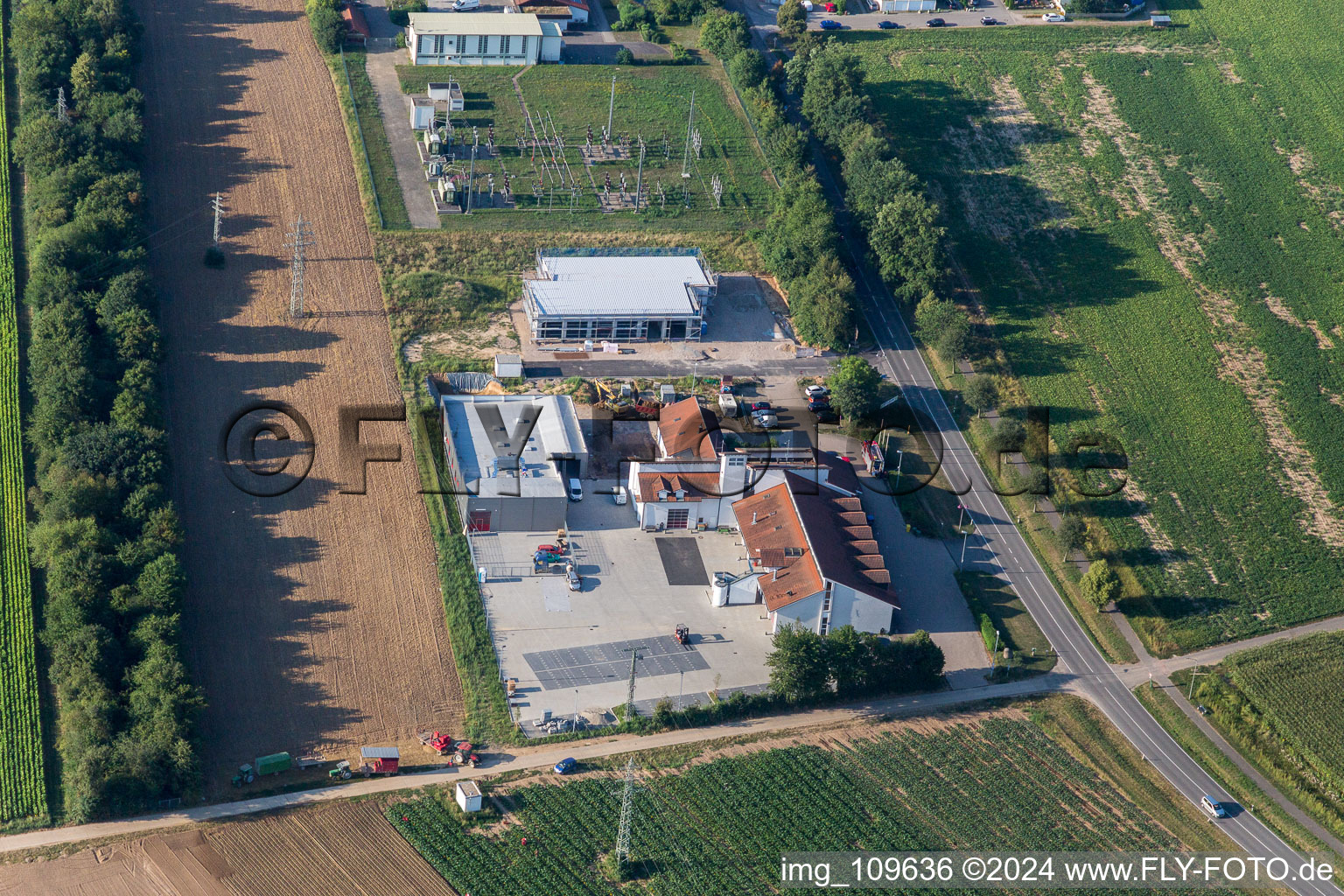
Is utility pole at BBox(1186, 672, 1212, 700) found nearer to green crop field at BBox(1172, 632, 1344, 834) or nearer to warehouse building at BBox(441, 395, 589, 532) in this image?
green crop field at BBox(1172, 632, 1344, 834)

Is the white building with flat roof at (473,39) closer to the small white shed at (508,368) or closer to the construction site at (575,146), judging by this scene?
the construction site at (575,146)

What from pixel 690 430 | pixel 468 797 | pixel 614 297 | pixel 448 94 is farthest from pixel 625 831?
pixel 448 94

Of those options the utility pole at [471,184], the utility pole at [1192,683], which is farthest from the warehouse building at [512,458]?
the utility pole at [1192,683]

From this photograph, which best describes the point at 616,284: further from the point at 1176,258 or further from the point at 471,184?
the point at 1176,258

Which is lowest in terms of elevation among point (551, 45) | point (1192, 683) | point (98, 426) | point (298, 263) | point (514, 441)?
point (1192, 683)

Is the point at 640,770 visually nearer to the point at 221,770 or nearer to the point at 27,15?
the point at 221,770

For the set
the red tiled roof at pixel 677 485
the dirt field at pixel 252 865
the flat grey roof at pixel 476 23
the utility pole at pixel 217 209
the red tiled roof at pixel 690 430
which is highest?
the flat grey roof at pixel 476 23

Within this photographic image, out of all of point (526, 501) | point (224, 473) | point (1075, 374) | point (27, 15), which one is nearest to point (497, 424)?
point (526, 501)
